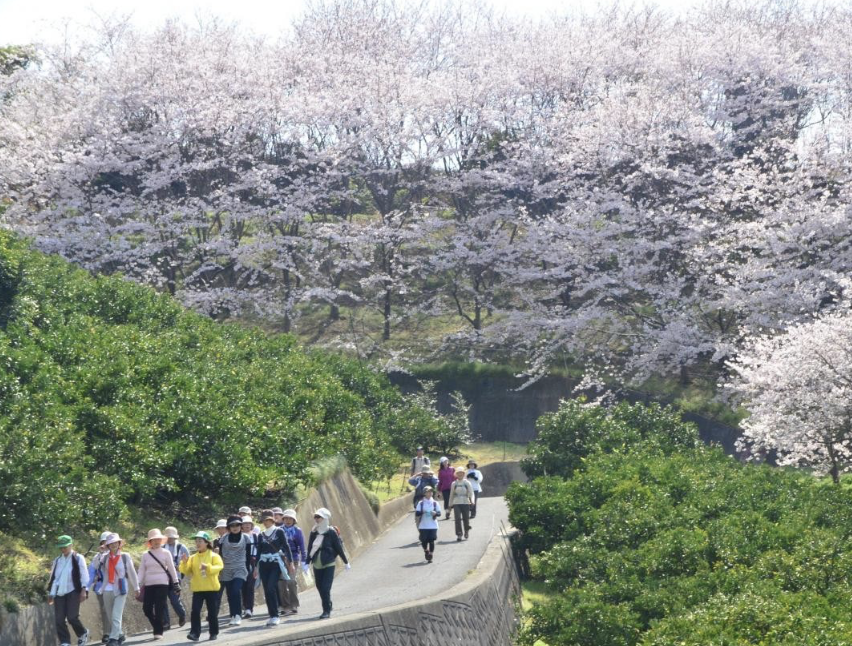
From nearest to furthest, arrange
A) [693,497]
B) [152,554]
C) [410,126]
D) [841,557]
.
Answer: [152,554]
[841,557]
[693,497]
[410,126]

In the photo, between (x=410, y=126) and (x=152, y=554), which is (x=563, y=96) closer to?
(x=410, y=126)

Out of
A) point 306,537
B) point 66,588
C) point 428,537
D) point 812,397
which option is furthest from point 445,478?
point 66,588

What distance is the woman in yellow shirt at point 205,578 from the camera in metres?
12.6

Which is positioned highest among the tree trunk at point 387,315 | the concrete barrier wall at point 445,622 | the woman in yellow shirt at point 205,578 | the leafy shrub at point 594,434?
the tree trunk at point 387,315

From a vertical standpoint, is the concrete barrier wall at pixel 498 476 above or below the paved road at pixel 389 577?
above

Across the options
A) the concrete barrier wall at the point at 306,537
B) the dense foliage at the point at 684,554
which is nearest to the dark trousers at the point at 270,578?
the concrete barrier wall at the point at 306,537

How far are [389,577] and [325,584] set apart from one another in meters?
4.93

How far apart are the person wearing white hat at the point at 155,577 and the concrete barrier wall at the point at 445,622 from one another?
2073 millimetres

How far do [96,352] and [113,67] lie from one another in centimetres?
2842

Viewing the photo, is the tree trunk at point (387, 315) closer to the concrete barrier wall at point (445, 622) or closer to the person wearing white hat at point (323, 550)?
the concrete barrier wall at point (445, 622)

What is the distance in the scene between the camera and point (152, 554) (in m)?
12.9

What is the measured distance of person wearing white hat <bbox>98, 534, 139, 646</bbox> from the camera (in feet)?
41.8

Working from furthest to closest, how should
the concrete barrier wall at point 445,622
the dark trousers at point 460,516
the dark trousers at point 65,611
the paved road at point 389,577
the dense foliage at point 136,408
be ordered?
the dark trousers at point 460,516 < the dense foliage at point 136,408 < the paved road at point 389,577 < the dark trousers at point 65,611 < the concrete barrier wall at point 445,622

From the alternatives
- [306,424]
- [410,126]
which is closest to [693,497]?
[306,424]
